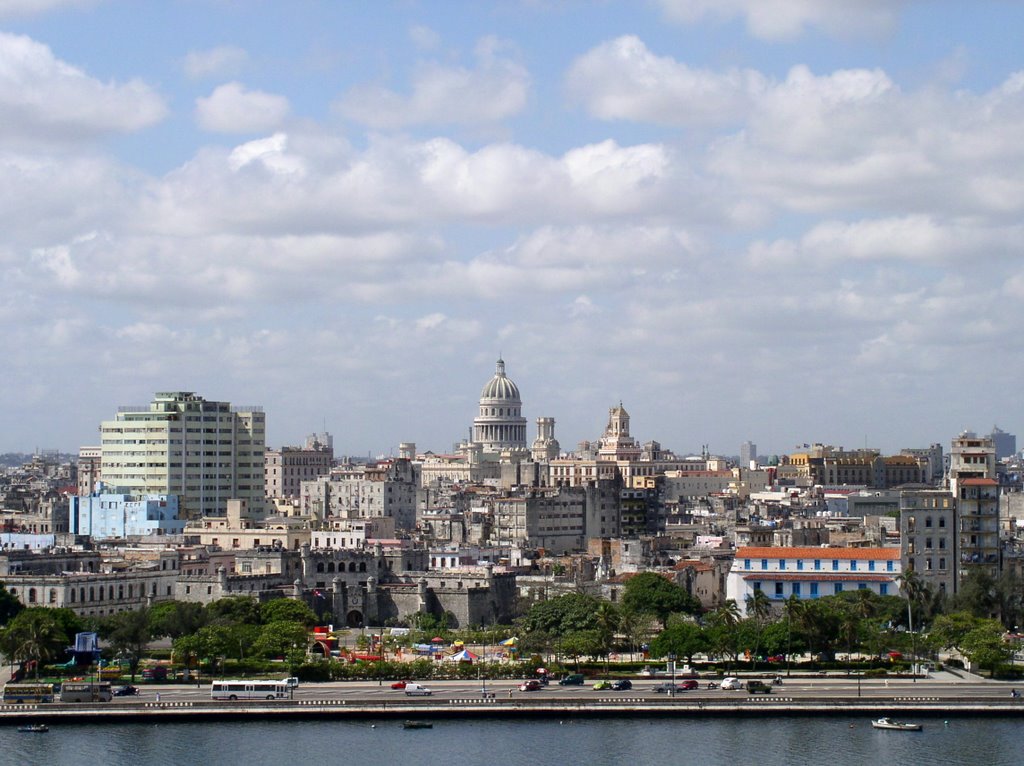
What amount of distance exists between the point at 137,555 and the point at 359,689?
4018 cm

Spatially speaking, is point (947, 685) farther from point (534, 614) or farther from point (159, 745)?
point (159, 745)

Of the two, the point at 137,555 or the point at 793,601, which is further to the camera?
the point at 137,555

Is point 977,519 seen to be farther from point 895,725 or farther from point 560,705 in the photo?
point 560,705

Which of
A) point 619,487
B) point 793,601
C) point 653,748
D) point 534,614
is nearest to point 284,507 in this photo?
point 619,487

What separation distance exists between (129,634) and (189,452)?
7978 centimetres

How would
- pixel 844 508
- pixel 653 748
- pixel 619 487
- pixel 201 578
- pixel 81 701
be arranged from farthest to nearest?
pixel 844 508 < pixel 619 487 < pixel 201 578 < pixel 81 701 < pixel 653 748

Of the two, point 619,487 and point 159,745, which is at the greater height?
point 619,487

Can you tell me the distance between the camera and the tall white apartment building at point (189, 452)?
175m

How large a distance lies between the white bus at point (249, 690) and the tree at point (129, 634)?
8616mm

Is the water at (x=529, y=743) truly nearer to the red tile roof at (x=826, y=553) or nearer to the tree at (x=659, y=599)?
the red tile roof at (x=826, y=553)

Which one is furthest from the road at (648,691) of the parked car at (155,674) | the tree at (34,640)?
the tree at (34,640)

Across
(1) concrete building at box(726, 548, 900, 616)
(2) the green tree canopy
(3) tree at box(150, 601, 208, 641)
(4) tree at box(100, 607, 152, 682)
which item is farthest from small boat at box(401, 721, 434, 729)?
(1) concrete building at box(726, 548, 900, 616)

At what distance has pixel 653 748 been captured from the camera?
77750 mm

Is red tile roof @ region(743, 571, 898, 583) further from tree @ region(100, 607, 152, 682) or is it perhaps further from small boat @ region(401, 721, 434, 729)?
tree @ region(100, 607, 152, 682)
